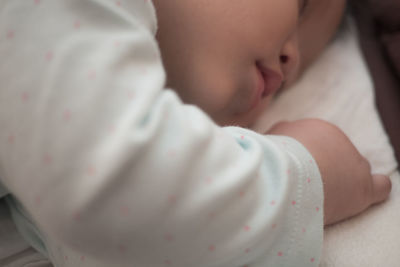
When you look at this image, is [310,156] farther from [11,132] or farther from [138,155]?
[11,132]

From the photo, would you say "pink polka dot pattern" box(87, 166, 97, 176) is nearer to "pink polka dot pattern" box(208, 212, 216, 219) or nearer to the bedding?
"pink polka dot pattern" box(208, 212, 216, 219)

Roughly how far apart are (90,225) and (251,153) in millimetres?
196

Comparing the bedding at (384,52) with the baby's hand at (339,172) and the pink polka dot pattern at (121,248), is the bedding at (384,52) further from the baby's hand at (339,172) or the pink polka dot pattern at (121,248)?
the pink polka dot pattern at (121,248)

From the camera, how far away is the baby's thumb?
72cm

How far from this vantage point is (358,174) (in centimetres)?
69

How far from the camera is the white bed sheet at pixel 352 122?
66cm

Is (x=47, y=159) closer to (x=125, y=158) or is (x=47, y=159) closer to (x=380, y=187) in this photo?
(x=125, y=158)

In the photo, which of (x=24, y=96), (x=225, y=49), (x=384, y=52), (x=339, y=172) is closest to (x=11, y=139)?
(x=24, y=96)

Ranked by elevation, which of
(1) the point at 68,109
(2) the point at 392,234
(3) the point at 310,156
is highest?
(1) the point at 68,109

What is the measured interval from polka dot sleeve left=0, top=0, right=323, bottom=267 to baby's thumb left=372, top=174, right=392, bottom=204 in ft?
1.02

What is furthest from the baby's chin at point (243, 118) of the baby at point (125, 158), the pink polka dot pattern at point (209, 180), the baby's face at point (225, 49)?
the pink polka dot pattern at point (209, 180)

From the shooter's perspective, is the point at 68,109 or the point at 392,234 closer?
the point at 68,109

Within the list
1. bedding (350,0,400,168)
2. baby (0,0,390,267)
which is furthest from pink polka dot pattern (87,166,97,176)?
bedding (350,0,400,168)

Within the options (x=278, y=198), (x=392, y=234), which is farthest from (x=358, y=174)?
(x=278, y=198)
